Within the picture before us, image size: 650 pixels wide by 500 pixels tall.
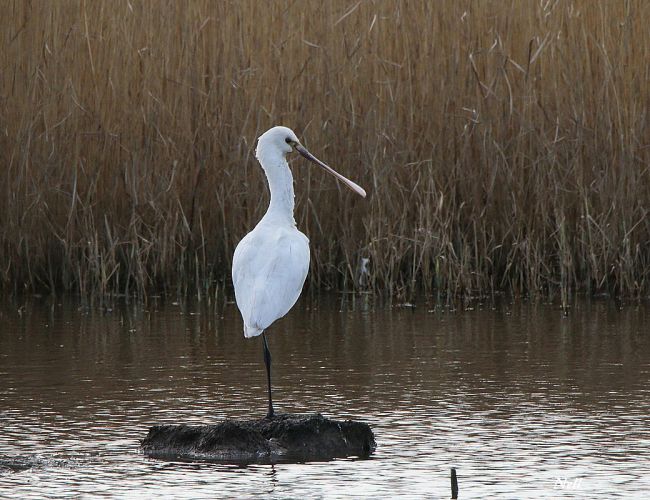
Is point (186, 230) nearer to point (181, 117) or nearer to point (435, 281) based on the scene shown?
point (181, 117)

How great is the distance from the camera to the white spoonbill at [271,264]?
19.6 feet

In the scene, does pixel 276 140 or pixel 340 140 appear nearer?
pixel 276 140

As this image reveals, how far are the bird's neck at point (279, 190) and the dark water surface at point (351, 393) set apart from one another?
2.63 feet

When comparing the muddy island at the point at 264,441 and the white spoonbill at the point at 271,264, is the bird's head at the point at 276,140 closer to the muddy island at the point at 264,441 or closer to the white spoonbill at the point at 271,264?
the white spoonbill at the point at 271,264

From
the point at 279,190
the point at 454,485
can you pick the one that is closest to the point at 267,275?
the point at 279,190

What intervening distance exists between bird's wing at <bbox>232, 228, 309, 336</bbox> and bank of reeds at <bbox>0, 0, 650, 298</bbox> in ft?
9.31

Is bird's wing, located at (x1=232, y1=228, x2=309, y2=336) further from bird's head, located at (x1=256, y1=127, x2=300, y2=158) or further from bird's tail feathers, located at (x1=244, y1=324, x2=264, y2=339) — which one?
bird's head, located at (x1=256, y1=127, x2=300, y2=158)

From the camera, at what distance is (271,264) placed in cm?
610

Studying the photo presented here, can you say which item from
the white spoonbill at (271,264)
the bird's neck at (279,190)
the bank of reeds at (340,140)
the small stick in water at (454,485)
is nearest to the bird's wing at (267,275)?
the white spoonbill at (271,264)

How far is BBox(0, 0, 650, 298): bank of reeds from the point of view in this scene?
9.16 meters

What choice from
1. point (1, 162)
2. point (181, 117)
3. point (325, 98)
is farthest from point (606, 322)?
point (1, 162)

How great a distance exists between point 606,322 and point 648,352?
2.91 ft

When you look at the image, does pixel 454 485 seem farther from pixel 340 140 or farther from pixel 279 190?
pixel 340 140

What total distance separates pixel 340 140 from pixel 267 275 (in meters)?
3.47
